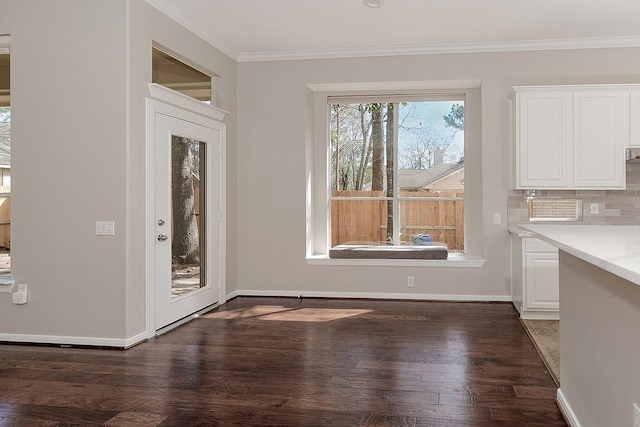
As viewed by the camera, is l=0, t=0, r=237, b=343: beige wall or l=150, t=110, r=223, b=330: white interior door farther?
l=150, t=110, r=223, b=330: white interior door

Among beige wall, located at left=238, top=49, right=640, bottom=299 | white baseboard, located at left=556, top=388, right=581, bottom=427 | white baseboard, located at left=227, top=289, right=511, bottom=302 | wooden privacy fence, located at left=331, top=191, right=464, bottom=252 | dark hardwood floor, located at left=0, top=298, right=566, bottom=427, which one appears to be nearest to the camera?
white baseboard, located at left=556, top=388, right=581, bottom=427

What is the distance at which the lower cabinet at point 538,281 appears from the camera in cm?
499

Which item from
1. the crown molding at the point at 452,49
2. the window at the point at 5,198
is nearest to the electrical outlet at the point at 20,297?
the window at the point at 5,198

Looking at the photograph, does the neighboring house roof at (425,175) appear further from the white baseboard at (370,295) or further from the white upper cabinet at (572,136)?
the white baseboard at (370,295)

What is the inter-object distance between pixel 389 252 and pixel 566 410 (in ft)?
11.0

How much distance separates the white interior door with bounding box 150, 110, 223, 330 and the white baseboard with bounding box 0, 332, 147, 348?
1.17 ft

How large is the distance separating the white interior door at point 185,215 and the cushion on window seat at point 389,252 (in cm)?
138

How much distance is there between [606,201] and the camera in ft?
18.1

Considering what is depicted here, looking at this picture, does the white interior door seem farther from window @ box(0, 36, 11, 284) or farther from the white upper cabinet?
the white upper cabinet

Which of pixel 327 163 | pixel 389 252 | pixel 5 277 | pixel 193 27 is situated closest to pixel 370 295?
pixel 389 252

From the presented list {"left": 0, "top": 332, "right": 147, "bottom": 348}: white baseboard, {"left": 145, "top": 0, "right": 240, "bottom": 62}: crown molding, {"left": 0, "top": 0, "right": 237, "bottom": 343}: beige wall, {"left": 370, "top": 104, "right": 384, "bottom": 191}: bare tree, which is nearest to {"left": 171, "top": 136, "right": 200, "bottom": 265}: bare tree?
{"left": 0, "top": 0, "right": 237, "bottom": 343}: beige wall

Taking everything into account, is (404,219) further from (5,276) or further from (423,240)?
(5,276)

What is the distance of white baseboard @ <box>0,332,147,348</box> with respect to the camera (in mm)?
4070

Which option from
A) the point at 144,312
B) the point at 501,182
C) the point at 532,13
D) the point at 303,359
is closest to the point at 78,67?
the point at 144,312
